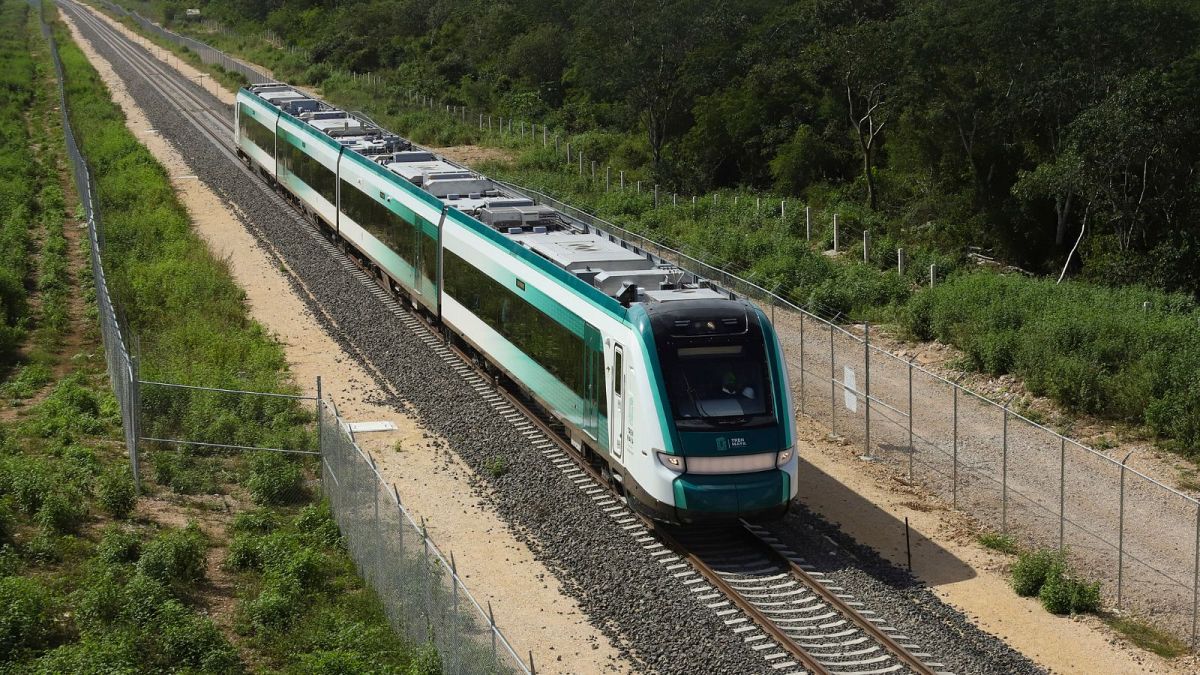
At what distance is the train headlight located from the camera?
714 inches

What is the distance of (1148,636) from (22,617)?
1328cm

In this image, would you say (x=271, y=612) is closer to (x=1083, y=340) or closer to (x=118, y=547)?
(x=118, y=547)

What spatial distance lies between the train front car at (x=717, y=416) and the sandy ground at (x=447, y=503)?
2.03 meters

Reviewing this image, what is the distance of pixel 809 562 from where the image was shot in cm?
→ 1880

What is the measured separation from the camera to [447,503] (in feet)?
70.1

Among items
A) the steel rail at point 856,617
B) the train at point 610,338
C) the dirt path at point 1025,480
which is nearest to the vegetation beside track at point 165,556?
the train at point 610,338

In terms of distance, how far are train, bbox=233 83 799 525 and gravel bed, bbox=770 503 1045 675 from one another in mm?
1152

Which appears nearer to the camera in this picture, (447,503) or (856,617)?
(856,617)

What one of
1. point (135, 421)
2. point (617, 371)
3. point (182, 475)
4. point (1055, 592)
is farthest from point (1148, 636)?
point (135, 421)

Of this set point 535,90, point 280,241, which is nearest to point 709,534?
point 280,241

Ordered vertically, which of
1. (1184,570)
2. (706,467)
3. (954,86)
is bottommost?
(1184,570)

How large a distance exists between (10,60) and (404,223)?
77.7m

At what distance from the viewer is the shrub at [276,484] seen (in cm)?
2112

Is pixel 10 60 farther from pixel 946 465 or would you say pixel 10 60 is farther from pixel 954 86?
pixel 946 465
